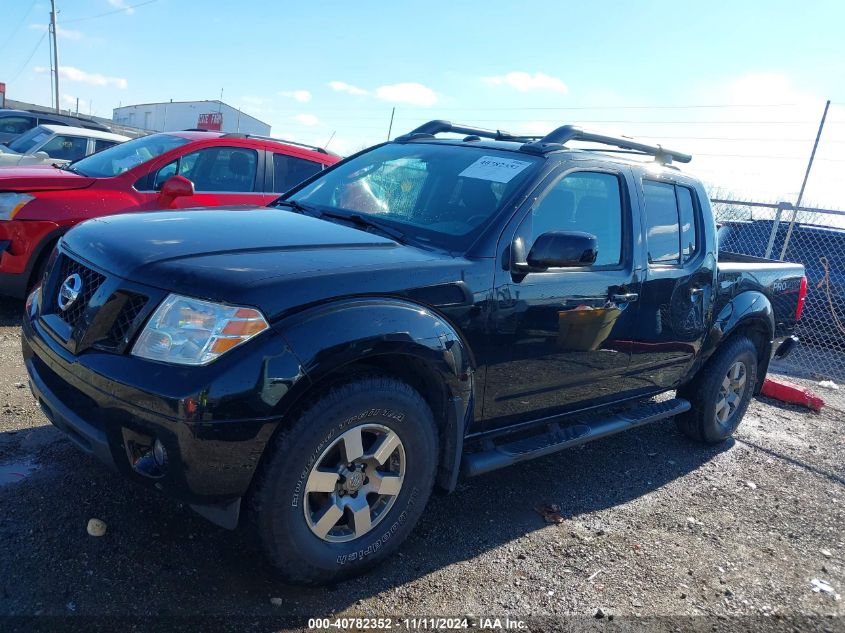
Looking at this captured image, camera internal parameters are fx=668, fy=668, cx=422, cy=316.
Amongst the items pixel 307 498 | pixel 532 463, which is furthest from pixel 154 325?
pixel 532 463

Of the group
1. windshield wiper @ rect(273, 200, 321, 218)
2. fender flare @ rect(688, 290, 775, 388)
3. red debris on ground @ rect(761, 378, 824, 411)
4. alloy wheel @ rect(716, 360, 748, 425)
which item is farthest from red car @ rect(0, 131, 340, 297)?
red debris on ground @ rect(761, 378, 824, 411)

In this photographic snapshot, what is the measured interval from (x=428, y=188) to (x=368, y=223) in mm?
434

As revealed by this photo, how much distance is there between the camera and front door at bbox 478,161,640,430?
10.2 ft

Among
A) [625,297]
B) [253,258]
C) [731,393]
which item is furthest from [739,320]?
[253,258]

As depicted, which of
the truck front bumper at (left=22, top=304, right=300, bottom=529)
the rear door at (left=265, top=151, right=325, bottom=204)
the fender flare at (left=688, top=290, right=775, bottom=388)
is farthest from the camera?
the rear door at (left=265, top=151, right=325, bottom=204)

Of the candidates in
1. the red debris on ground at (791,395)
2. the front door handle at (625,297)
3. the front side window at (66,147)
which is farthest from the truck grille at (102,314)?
the front side window at (66,147)

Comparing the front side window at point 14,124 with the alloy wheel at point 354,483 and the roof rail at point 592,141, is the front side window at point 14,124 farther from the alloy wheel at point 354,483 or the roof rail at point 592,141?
the alloy wheel at point 354,483

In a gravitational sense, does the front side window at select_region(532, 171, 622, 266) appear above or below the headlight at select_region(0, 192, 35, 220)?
above

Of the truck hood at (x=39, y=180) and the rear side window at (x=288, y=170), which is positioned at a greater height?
the rear side window at (x=288, y=170)

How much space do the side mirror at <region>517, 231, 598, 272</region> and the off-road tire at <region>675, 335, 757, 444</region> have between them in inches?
86.5

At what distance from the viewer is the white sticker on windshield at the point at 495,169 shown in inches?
133

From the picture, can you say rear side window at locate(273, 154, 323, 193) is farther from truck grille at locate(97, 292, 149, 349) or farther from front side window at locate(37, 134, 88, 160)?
front side window at locate(37, 134, 88, 160)

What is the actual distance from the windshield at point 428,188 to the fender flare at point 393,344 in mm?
512

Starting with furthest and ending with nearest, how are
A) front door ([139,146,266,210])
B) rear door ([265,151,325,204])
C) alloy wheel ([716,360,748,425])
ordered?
rear door ([265,151,325,204]), front door ([139,146,266,210]), alloy wheel ([716,360,748,425])
